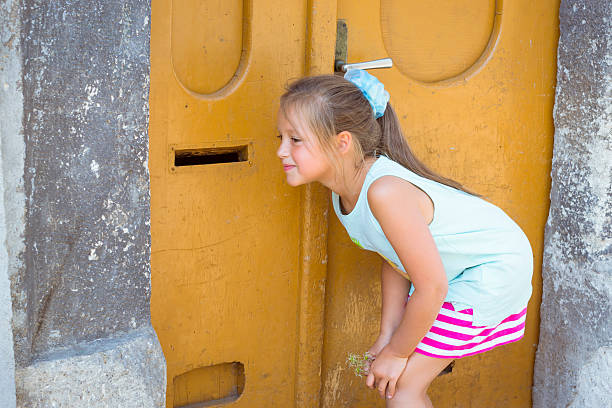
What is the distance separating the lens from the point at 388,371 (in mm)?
2031

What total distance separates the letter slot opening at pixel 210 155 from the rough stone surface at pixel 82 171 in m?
0.34

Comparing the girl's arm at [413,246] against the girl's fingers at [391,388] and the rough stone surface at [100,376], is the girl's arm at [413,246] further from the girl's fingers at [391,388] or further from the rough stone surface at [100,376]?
the rough stone surface at [100,376]

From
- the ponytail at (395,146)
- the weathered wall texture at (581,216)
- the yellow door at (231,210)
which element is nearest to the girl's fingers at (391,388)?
the yellow door at (231,210)

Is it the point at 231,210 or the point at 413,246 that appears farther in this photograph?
the point at 231,210

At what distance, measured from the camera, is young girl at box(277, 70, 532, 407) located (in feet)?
6.44

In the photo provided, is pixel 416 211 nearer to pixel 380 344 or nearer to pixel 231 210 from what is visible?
pixel 380 344

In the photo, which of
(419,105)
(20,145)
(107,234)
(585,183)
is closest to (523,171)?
(585,183)

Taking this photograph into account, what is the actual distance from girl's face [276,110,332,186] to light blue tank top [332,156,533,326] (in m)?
0.15

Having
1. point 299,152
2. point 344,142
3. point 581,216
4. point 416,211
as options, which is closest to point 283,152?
point 299,152

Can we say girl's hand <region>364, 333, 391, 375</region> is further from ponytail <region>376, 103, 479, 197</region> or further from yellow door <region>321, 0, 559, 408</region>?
ponytail <region>376, 103, 479, 197</region>

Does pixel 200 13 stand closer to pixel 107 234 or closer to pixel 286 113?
pixel 286 113

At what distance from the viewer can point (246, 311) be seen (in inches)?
90.1

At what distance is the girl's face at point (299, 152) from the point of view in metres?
1.98

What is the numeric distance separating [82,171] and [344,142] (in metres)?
0.73
